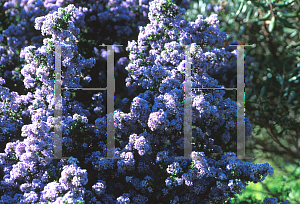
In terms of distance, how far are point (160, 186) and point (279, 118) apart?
296 cm

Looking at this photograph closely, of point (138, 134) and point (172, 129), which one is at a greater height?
point (172, 129)

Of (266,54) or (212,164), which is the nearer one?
(212,164)

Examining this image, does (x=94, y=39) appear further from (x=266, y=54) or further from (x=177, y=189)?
(x=266, y=54)

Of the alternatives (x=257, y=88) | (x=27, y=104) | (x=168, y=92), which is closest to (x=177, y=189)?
(x=168, y=92)

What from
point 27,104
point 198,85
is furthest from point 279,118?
point 27,104

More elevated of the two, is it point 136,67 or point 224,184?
point 136,67

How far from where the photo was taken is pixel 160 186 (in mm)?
4082

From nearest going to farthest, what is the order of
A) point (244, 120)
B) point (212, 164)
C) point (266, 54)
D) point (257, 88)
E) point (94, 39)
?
point (212, 164) < point (244, 120) < point (94, 39) < point (257, 88) < point (266, 54)

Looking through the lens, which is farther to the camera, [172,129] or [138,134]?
[138,134]

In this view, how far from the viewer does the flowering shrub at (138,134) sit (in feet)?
12.7

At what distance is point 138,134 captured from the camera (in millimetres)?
4445

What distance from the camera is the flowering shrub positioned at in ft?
12.7

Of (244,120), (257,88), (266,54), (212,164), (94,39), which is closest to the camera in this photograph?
(212,164)

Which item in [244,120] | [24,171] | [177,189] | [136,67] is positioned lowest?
[177,189]
